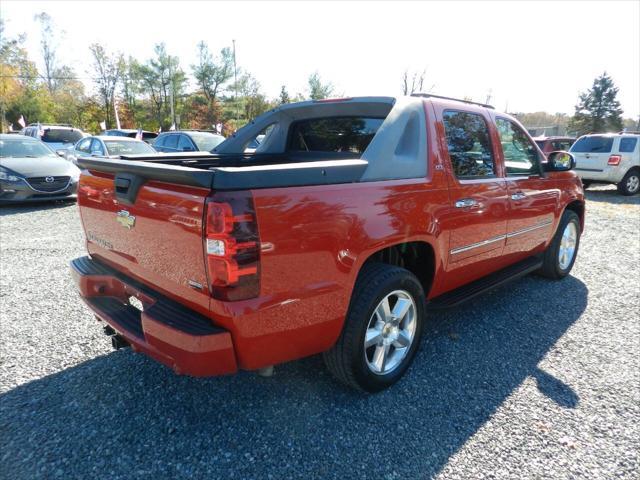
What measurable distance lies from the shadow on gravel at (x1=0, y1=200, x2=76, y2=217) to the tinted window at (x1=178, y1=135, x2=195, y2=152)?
9.75 feet

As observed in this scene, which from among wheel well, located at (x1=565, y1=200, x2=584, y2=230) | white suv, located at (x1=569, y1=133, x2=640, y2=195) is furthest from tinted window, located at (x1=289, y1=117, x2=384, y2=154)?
white suv, located at (x1=569, y1=133, x2=640, y2=195)

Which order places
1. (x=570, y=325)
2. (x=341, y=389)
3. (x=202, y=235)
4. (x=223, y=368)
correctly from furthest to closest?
(x=570, y=325), (x=341, y=389), (x=223, y=368), (x=202, y=235)

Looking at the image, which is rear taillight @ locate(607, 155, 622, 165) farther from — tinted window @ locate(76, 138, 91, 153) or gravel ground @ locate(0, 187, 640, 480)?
tinted window @ locate(76, 138, 91, 153)

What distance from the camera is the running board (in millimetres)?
3135

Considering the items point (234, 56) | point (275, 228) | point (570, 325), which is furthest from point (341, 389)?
point (234, 56)

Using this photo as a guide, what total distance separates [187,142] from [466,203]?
365 inches

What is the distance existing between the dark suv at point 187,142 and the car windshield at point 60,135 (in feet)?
25.3

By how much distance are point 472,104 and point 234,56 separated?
48.0 metres

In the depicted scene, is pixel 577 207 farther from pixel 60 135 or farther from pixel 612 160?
pixel 60 135

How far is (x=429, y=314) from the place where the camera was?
391 centimetres

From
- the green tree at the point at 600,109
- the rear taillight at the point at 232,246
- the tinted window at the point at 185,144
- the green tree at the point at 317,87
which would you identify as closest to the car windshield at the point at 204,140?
the tinted window at the point at 185,144

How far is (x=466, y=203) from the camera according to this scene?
9.83 ft

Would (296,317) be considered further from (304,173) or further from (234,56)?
(234,56)

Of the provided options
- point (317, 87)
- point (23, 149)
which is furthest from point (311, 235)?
point (317, 87)
